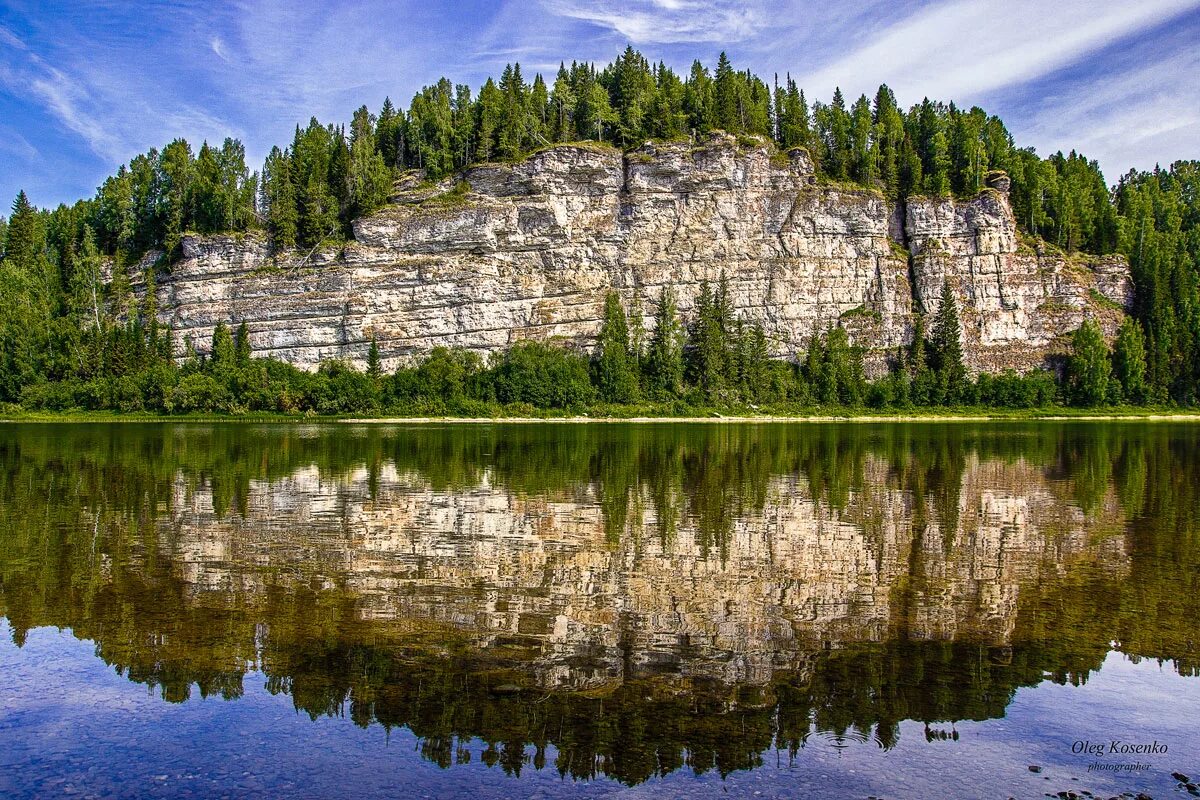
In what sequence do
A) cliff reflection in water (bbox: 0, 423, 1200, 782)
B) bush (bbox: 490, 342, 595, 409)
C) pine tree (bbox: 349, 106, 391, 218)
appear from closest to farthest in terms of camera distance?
cliff reflection in water (bbox: 0, 423, 1200, 782) < bush (bbox: 490, 342, 595, 409) < pine tree (bbox: 349, 106, 391, 218)

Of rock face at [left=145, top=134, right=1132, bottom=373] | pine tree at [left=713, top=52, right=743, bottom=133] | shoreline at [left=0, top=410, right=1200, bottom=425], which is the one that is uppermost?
pine tree at [left=713, top=52, right=743, bottom=133]

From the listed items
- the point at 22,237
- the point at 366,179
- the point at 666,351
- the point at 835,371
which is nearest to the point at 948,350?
the point at 835,371

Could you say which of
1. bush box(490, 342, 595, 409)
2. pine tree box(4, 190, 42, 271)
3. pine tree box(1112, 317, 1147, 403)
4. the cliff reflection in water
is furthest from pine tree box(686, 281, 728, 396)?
pine tree box(4, 190, 42, 271)

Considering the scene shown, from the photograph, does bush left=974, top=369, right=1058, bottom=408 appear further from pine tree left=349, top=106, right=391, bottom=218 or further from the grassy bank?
pine tree left=349, top=106, right=391, bottom=218

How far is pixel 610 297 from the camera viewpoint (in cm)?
11406

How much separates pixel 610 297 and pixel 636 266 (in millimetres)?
7913

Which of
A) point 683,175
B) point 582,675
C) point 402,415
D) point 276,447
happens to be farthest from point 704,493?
point 683,175

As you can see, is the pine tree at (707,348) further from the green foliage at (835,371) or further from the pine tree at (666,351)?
the green foliage at (835,371)

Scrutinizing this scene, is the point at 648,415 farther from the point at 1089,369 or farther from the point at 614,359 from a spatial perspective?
the point at 1089,369

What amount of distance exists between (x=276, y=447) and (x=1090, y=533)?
42789 mm

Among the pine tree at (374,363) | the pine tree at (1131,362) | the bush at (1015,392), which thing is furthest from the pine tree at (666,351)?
the pine tree at (1131,362)

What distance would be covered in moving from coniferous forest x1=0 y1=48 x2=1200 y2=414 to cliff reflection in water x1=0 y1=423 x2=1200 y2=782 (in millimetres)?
76744

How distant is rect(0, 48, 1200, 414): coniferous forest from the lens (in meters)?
106

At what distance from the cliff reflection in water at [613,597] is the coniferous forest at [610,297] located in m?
76.7
